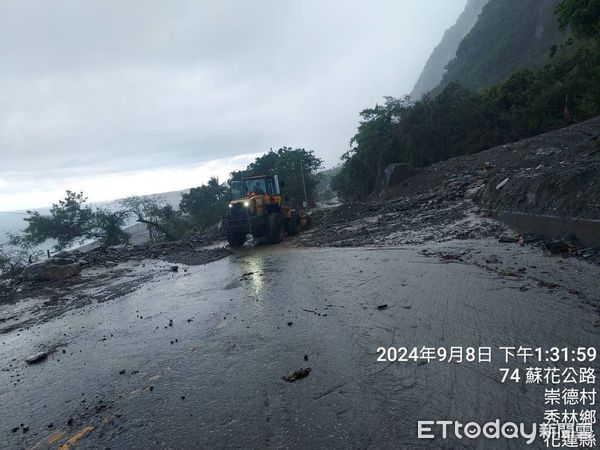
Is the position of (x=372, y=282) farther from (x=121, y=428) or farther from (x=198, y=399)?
(x=121, y=428)

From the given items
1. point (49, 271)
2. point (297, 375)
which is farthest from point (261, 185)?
point (297, 375)

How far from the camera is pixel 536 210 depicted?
8219 millimetres

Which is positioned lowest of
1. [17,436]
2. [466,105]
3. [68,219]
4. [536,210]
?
[17,436]

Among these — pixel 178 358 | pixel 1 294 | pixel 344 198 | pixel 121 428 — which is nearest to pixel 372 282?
pixel 178 358

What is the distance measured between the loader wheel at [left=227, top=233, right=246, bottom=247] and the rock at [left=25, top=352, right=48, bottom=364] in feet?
29.0

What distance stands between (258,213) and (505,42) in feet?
193

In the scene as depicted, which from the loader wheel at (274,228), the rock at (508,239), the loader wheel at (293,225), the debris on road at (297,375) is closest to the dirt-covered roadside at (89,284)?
the loader wheel at (274,228)

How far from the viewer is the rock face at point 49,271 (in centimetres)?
1114

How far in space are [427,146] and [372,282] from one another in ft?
70.1

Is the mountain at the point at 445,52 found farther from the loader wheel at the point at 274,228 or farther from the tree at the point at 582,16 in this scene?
the loader wheel at the point at 274,228

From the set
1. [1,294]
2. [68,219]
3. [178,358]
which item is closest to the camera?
[178,358]

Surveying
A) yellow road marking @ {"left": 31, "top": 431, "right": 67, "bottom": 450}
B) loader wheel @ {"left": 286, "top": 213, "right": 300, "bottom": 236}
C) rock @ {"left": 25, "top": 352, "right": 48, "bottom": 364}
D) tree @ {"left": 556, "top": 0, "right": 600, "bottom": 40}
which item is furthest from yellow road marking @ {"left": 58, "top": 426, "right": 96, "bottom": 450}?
tree @ {"left": 556, "top": 0, "right": 600, "bottom": 40}

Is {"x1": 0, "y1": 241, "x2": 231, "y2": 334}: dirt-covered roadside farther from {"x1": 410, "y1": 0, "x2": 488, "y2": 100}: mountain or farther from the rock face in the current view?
{"x1": 410, "y1": 0, "x2": 488, "y2": 100}: mountain

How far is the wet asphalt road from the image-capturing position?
2557 millimetres
